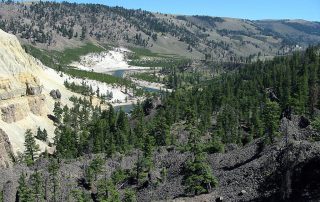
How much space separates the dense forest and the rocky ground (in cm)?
276

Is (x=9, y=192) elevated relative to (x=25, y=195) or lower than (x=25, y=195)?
lower

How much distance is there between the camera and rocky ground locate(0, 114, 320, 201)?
67062 millimetres

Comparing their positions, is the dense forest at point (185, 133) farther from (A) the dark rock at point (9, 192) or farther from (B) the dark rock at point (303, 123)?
(A) the dark rock at point (9, 192)

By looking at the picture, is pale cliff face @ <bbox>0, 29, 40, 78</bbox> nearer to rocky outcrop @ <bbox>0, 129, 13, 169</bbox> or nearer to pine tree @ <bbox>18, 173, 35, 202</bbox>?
rocky outcrop @ <bbox>0, 129, 13, 169</bbox>

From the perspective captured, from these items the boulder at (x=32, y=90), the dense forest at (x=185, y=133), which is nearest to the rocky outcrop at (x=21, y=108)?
the boulder at (x=32, y=90)

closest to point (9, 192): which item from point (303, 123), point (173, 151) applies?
point (173, 151)

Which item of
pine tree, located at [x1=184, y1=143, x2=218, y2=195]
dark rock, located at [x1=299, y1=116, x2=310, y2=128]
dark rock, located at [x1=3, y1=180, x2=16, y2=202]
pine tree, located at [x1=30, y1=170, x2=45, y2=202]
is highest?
dark rock, located at [x1=299, y1=116, x2=310, y2=128]

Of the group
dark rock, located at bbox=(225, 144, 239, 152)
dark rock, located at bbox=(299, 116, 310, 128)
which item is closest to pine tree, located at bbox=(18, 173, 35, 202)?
dark rock, located at bbox=(225, 144, 239, 152)

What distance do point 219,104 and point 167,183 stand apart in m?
92.3

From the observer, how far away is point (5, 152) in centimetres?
13288

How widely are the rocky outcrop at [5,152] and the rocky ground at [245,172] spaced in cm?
1547

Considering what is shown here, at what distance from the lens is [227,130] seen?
14475 cm

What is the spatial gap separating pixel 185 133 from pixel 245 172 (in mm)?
66809

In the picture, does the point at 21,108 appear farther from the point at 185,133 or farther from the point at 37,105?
the point at 185,133
